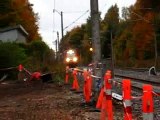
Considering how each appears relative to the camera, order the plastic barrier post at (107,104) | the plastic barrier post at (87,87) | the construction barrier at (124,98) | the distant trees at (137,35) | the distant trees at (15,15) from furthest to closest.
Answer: the distant trees at (137,35)
the distant trees at (15,15)
the plastic barrier post at (87,87)
the plastic barrier post at (107,104)
the construction barrier at (124,98)

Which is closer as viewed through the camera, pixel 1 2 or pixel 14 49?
pixel 14 49

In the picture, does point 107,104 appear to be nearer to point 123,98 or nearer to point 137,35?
point 123,98

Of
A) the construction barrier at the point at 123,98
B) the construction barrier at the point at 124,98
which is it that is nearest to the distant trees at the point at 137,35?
the construction barrier at the point at 123,98

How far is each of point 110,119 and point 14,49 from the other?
2836 centimetres

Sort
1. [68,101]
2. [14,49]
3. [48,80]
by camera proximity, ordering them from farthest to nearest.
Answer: [14,49] → [48,80] → [68,101]

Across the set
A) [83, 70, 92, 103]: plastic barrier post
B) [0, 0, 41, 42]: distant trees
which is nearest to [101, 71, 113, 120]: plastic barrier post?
[83, 70, 92, 103]: plastic barrier post

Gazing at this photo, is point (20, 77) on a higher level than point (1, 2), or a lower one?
lower

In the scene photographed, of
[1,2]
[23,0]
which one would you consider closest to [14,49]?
[1,2]

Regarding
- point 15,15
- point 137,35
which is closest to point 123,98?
A: point 15,15

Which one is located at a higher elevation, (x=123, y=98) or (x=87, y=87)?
(x=123, y=98)

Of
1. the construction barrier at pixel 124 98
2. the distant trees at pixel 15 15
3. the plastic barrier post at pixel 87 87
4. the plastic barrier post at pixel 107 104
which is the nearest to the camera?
the construction barrier at pixel 124 98

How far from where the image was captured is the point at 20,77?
117 ft

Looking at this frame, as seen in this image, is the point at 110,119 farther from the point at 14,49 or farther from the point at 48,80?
the point at 14,49

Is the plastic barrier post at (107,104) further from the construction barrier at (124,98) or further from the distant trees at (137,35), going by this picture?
the distant trees at (137,35)
